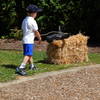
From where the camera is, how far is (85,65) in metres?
10.6

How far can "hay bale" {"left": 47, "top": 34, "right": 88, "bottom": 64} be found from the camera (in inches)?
429

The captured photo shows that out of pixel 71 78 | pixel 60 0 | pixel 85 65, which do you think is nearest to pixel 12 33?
A: pixel 60 0

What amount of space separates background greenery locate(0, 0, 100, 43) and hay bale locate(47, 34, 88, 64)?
19.2 feet

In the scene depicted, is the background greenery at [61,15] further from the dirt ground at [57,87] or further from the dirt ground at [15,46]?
the dirt ground at [57,87]

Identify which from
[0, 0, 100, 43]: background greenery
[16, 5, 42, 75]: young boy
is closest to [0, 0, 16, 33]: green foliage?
[0, 0, 100, 43]: background greenery

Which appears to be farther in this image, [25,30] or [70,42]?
[70,42]

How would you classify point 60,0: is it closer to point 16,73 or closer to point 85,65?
point 85,65

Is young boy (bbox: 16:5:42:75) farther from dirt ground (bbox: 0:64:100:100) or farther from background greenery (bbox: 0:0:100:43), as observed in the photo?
background greenery (bbox: 0:0:100:43)

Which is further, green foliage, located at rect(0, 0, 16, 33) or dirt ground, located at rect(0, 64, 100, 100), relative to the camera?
green foliage, located at rect(0, 0, 16, 33)

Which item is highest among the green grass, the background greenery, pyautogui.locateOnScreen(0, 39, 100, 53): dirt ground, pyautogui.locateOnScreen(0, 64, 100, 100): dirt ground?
the background greenery

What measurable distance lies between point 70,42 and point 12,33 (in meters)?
7.59

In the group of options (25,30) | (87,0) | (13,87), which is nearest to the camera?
(13,87)

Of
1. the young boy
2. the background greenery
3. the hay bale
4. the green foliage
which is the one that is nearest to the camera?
the young boy

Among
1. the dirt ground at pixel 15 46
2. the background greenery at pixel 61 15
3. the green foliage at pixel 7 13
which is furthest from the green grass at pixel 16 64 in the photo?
the green foliage at pixel 7 13
